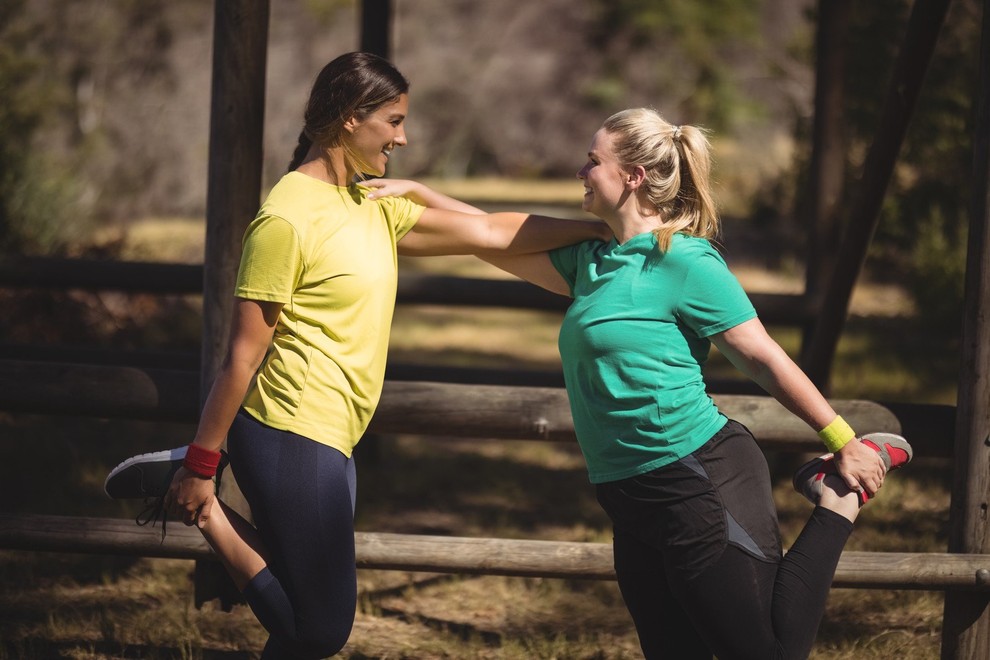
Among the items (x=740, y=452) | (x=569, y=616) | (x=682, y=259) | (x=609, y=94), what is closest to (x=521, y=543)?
(x=569, y=616)

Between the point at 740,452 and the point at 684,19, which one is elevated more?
the point at 684,19

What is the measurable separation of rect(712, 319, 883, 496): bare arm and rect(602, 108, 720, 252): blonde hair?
0.27 meters

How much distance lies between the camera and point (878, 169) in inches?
173

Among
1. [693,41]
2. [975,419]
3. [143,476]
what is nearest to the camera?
[143,476]

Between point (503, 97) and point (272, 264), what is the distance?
20.0 m

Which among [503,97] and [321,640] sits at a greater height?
[503,97]

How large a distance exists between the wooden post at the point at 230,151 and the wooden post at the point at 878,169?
2.46m

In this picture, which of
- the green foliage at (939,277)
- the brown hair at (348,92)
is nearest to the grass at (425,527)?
the green foliage at (939,277)

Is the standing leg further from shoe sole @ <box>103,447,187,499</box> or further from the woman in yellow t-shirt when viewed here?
shoe sole @ <box>103,447,187,499</box>

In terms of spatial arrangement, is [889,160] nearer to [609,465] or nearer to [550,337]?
[609,465]

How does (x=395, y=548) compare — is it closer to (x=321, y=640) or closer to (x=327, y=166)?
(x=321, y=640)

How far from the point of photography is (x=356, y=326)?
97.0 inches

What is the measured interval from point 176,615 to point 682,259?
2583mm

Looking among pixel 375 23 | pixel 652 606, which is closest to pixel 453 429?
pixel 652 606
